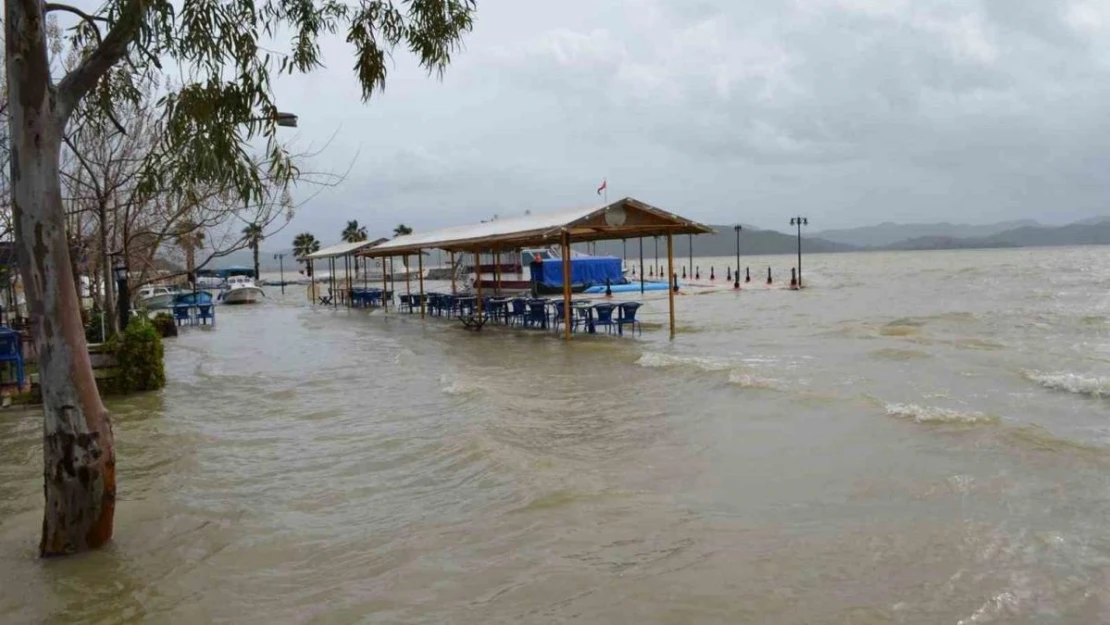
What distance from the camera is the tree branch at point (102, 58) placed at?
4.57 m

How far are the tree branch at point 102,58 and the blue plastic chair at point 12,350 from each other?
712cm

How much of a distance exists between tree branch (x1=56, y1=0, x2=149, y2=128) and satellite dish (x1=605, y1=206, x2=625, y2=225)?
1189cm

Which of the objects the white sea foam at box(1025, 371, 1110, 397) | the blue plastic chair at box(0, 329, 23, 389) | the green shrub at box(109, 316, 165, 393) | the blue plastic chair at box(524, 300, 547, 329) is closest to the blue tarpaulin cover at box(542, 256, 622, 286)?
the blue plastic chair at box(524, 300, 547, 329)

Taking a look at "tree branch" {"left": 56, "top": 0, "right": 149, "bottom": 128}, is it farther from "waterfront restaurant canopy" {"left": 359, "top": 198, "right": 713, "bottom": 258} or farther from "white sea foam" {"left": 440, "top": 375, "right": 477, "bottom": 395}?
"waterfront restaurant canopy" {"left": 359, "top": 198, "right": 713, "bottom": 258}

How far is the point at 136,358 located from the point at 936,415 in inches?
428

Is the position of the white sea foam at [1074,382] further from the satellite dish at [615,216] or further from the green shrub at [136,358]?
the green shrub at [136,358]

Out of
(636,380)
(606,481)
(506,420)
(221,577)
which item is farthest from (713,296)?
(221,577)

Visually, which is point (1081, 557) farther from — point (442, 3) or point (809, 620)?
point (442, 3)

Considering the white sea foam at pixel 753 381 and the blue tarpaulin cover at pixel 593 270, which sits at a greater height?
the blue tarpaulin cover at pixel 593 270

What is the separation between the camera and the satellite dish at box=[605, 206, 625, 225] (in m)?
16.1

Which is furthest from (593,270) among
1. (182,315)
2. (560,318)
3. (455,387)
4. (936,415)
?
(936,415)

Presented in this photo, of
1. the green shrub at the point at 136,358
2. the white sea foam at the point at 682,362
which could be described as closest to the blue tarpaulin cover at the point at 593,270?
the white sea foam at the point at 682,362

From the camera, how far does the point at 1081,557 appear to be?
4766 millimetres

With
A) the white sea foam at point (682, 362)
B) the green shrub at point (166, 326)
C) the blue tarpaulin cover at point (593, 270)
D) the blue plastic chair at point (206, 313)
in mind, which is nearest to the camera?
the white sea foam at point (682, 362)
